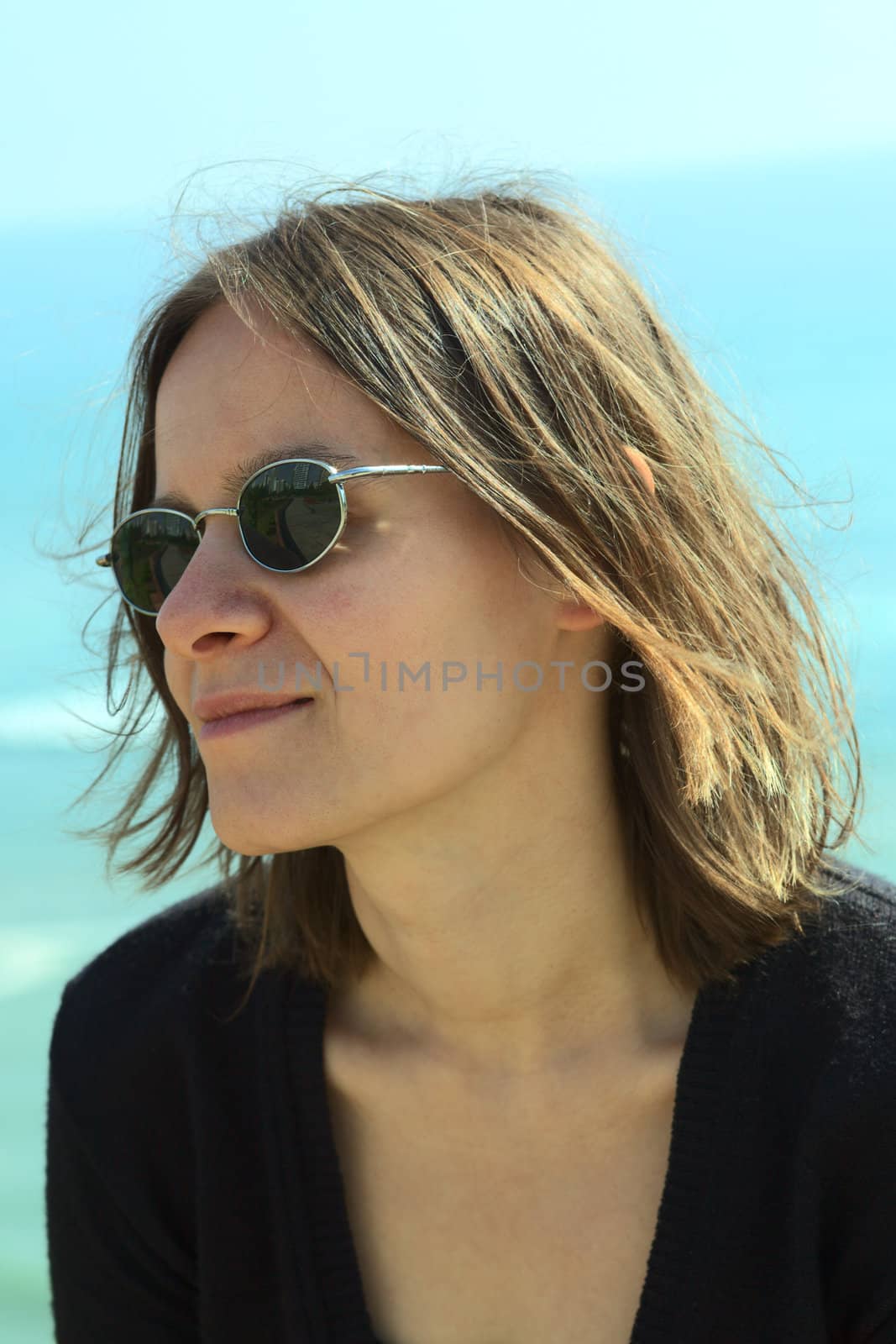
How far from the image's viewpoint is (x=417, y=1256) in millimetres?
2148

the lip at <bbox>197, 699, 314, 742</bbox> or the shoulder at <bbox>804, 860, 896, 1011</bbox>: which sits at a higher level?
the lip at <bbox>197, 699, 314, 742</bbox>

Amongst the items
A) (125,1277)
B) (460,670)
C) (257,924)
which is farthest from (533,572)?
(125,1277)

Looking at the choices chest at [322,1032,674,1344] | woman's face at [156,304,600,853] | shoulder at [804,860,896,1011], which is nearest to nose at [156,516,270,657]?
woman's face at [156,304,600,853]

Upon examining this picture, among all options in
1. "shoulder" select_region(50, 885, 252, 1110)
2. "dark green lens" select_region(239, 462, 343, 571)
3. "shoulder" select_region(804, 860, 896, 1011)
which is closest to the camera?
"dark green lens" select_region(239, 462, 343, 571)

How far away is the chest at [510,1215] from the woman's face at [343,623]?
0.58 meters

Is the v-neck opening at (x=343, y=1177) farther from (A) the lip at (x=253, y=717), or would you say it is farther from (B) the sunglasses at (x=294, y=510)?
(B) the sunglasses at (x=294, y=510)

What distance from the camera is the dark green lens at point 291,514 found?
1867 mm

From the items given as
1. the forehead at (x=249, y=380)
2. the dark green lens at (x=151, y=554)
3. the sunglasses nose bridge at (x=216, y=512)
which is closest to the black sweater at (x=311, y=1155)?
the dark green lens at (x=151, y=554)

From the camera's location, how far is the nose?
1920 millimetres

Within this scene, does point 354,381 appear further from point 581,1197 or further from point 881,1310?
point 881,1310

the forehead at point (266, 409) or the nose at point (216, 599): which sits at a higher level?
the forehead at point (266, 409)

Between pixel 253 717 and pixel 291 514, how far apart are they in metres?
0.29

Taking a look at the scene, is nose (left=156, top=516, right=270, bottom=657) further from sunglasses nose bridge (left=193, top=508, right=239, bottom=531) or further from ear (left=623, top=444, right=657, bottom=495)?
ear (left=623, top=444, right=657, bottom=495)

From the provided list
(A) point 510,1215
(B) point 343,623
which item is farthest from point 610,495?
(A) point 510,1215
